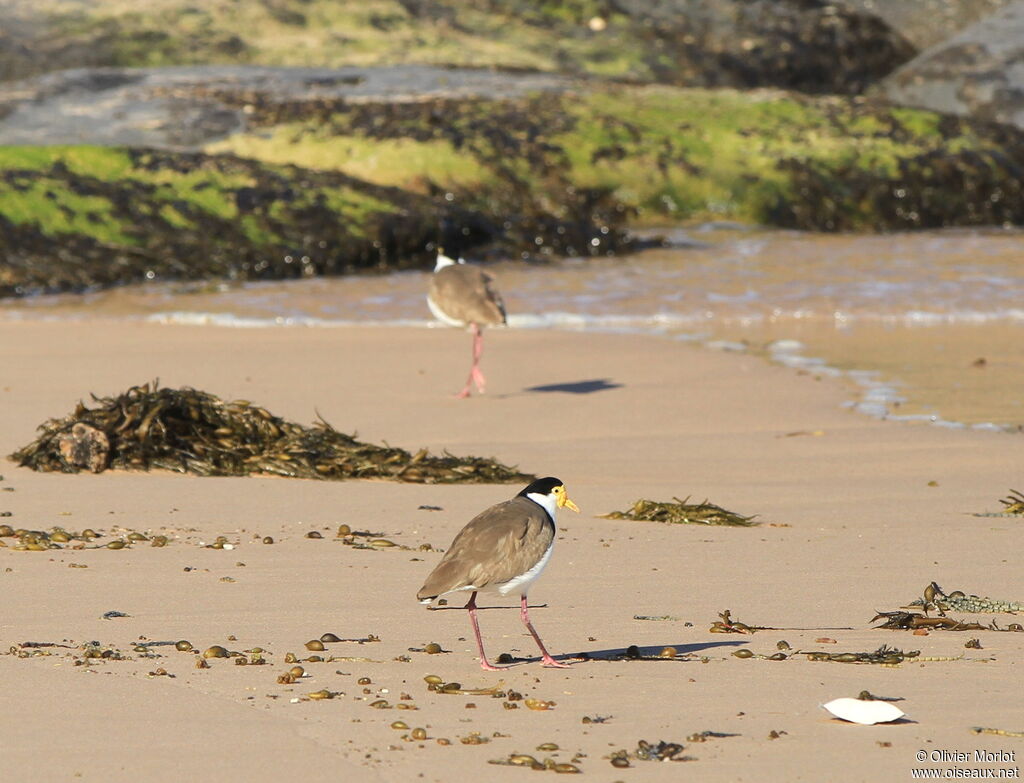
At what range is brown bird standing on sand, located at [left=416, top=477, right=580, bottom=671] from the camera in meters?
4.03

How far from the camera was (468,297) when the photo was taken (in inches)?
413

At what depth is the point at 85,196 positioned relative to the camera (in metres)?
16.2

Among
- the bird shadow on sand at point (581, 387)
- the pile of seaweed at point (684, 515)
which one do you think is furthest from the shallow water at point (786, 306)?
the pile of seaweed at point (684, 515)

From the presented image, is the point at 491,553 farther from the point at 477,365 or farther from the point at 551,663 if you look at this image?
the point at 477,365

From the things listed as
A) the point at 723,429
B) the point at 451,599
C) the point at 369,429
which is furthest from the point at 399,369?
the point at 451,599

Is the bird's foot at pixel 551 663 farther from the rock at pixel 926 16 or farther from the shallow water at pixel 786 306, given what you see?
the rock at pixel 926 16

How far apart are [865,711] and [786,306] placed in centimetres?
1086

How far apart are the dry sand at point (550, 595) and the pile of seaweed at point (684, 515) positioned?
0.41 ft

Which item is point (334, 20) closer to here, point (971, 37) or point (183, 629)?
point (971, 37)

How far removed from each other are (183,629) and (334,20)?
895 inches

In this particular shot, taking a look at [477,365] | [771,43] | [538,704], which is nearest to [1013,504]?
[538,704]

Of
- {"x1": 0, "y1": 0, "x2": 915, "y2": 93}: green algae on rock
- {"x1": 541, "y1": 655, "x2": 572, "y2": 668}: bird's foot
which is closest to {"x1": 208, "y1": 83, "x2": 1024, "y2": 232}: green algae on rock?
{"x1": 0, "y1": 0, "x2": 915, "y2": 93}: green algae on rock

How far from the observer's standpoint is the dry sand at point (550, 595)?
3.32 meters

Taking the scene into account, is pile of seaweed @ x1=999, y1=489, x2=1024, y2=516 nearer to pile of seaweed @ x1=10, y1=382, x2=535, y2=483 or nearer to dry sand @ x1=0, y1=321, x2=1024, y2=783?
dry sand @ x1=0, y1=321, x2=1024, y2=783
